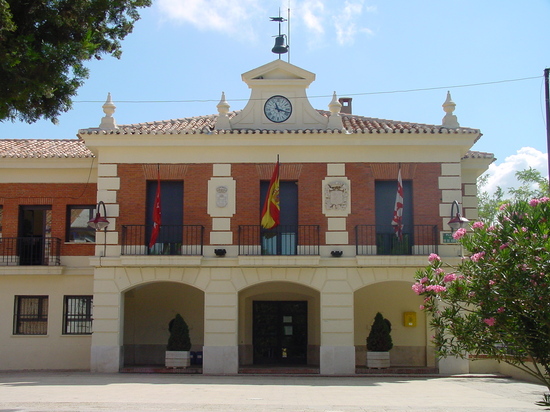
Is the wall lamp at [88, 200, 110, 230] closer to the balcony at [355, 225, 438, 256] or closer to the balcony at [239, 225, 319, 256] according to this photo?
the balcony at [239, 225, 319, 256]

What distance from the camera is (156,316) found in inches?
896

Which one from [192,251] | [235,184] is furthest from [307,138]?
[192,251]

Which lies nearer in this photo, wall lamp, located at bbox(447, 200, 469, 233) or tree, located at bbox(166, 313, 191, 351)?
wall lamp, located at bbox(447, 200, 469, 233)

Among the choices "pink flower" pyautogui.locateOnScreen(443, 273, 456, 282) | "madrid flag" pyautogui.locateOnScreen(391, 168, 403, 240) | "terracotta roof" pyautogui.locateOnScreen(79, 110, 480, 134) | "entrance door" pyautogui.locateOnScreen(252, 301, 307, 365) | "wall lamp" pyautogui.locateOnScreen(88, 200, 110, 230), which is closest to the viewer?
"pink flower" pyautogui.locateOnScreen(443, 273, 456, 282)

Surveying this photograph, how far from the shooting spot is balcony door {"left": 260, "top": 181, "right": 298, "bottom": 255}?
20359mm

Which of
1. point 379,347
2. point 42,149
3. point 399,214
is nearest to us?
point 399,214

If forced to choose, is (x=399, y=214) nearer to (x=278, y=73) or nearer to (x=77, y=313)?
(x=278, y=73)

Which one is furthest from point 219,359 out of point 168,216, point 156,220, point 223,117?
point 223,117

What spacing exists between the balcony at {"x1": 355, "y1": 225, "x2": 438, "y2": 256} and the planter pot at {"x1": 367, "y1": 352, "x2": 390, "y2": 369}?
2.94 metres

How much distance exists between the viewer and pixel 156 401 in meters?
14.0

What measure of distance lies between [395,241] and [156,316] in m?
8.14

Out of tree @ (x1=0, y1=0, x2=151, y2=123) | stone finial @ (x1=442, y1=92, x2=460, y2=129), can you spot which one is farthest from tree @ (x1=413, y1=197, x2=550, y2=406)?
stone finial @ (x1=442, y1=92, x2=460, y2=129)

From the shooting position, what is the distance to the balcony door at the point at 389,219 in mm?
20328

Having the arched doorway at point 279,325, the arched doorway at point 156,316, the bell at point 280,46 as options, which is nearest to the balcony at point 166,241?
the arched doorway at point 156,316
